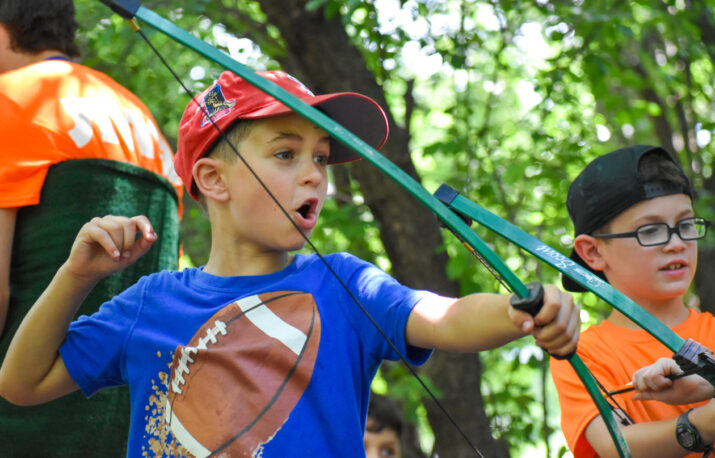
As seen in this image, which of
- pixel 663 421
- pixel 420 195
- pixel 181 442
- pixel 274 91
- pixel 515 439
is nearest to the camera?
pixel 420 195

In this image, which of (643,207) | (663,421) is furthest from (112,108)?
(663,421)

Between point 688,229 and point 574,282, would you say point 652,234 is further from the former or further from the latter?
point 574,282

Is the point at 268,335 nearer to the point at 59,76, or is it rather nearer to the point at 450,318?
the point at 450,318

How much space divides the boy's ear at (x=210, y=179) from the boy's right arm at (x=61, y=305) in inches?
10.5

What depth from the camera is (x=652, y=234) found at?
8.18 ft

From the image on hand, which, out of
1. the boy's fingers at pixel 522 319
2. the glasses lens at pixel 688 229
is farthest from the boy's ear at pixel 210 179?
the glasses lens at pixel 688 229

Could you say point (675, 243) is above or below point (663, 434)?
above

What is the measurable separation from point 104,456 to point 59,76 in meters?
1.15

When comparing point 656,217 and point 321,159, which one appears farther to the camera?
point 656,217

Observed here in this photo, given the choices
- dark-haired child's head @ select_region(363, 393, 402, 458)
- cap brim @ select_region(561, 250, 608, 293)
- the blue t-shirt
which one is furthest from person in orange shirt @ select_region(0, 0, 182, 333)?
dark-haired child's head @ select_region(363, 393, 402, 458)

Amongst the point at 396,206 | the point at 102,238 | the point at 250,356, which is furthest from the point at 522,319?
the point at 396,206

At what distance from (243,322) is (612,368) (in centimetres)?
112

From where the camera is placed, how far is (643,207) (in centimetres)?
252

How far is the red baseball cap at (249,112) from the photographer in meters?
2.07
